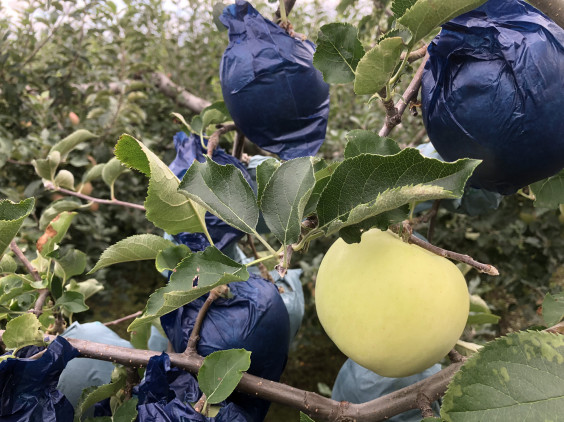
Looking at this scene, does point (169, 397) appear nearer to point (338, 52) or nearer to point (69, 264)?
point (69, 264)

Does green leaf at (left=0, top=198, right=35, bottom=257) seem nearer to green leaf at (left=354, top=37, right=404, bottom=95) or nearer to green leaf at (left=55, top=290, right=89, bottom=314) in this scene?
green leaf at (left=55, top=290, right=89, bottom=314)

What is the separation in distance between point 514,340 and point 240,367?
0.27 m

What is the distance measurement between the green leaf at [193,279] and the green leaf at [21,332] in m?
0.17

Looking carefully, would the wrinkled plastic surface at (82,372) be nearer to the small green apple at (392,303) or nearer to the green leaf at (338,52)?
the small green apple at (392,303)

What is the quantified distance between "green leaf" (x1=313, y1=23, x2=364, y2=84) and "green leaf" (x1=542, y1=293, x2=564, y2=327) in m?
0.39

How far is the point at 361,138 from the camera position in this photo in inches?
A: 17.3

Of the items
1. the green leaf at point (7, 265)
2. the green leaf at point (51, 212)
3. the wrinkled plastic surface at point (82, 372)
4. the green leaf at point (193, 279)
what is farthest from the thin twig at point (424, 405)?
the green leaf at point (51, 212)

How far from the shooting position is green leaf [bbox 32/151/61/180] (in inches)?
37.5

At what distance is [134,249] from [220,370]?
17 cm

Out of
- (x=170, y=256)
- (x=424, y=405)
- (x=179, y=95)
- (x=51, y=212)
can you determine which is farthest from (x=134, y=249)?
(x=179, y=95)

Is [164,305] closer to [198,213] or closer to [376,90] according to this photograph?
[198,213]

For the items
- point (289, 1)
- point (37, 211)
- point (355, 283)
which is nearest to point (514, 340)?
point (355, 283)

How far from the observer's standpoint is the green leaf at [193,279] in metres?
0.39

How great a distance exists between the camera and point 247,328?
1.90 feet
